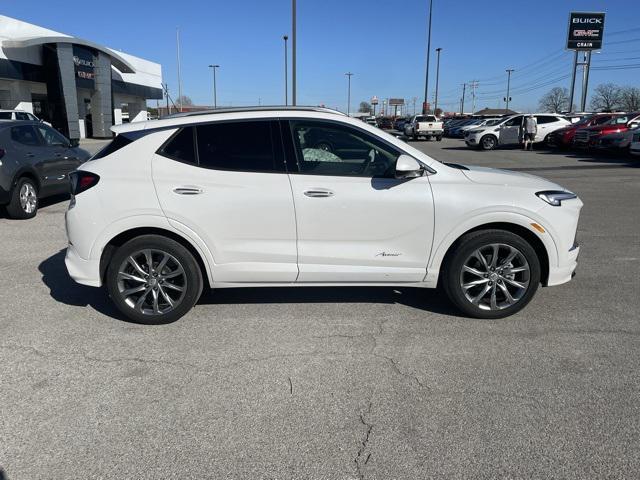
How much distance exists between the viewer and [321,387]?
345 centimetres

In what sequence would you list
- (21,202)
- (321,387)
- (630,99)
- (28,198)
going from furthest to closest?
(630,99), (28,198), (21,202), (321,387)

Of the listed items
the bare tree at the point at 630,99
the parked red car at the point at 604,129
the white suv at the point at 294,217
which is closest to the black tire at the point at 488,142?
the parked red car at the point at 604,129

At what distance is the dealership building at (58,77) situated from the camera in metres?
30.4

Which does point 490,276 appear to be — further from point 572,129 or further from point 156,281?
point 572,129


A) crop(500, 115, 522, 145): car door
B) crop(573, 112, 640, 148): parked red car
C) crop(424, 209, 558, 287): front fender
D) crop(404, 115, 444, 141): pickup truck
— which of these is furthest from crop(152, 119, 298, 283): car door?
crop(404, 115, 444, 141): pickup truck

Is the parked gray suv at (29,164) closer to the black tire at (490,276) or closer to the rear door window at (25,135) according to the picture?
the rear door window at (25,135)

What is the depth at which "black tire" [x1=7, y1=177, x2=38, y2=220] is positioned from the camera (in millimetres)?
8684

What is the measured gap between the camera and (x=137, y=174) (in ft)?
14.0

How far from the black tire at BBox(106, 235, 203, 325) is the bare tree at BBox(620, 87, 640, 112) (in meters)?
113

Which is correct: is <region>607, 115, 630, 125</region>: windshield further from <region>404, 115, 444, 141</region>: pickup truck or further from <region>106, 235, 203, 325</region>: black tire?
<region>106, 235, 203, 325</region>: black tire

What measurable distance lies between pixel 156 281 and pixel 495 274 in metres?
2.85

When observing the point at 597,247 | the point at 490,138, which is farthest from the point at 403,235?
the point at 490,138

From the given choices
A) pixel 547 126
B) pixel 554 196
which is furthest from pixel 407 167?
pixel 547 126

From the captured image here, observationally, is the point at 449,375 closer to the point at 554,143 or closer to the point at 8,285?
the point at 8,285
